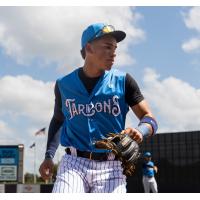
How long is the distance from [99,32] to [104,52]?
20cm

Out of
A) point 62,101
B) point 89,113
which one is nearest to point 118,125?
point 89,113

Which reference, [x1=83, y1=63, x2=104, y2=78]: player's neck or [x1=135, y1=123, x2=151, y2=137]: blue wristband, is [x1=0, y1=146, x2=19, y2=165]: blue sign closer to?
[x1=83, y1=63, x2=104, y2=78]: player's neck

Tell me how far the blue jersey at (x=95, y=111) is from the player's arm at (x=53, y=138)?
0.26m

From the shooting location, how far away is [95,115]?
14.6ft

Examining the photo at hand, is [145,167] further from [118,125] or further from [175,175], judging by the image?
[175,175]

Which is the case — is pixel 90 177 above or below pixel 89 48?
below

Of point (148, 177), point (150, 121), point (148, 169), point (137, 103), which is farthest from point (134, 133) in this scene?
point (148, 177)

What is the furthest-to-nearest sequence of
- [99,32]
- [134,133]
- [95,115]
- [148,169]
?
[148,169]
[99,32]
[95,115]
[134,133]

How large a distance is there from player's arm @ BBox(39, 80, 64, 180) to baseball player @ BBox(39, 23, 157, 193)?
0.03 feet

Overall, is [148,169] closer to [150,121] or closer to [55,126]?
[55,126]

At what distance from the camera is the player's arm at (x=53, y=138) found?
4773mm

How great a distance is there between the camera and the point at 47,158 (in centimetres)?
483

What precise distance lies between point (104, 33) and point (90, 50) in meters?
0.23

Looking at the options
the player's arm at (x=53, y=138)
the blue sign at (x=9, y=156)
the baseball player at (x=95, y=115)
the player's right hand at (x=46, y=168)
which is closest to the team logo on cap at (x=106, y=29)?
the baseball player at (x=95, y=115)
